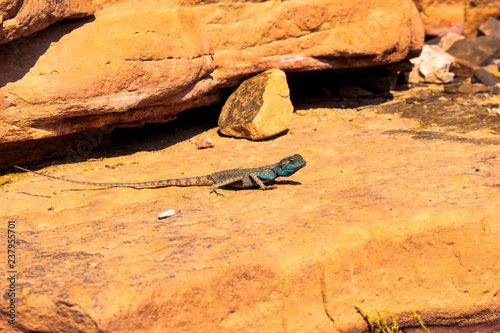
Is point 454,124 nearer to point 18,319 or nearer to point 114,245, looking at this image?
point 114,245

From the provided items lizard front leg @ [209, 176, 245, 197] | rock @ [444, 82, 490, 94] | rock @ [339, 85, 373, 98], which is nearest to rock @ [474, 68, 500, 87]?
rock @ [444, 82, 490, 94]

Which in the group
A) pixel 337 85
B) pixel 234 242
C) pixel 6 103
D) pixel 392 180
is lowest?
pixel 337 85

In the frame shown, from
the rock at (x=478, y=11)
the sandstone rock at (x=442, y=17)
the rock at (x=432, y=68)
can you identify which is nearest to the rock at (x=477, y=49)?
the sandstone rock at (x=442, y=17)

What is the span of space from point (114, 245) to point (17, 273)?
763 mm

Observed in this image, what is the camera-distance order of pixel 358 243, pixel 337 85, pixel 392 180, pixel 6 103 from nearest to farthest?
pixel 358 243
pixel 392 180
pixel 6 103
pixel 337 85

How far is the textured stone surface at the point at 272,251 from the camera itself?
3.12 meters

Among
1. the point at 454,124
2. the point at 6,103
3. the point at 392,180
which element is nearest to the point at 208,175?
the point at 392,180

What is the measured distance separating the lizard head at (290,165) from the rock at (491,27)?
11984mm

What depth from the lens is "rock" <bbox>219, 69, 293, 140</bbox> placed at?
6.83 m

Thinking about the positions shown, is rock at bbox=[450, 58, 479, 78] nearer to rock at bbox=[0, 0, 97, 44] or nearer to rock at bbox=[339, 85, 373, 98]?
rock at bbox=[339, 85, 373, 98]

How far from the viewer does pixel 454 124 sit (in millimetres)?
7031

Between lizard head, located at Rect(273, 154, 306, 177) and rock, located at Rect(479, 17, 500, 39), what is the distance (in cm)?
1198

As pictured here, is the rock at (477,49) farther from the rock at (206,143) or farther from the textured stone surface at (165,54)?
the rock at (206,143)

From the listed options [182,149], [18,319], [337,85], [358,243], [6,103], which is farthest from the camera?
[337,85]
